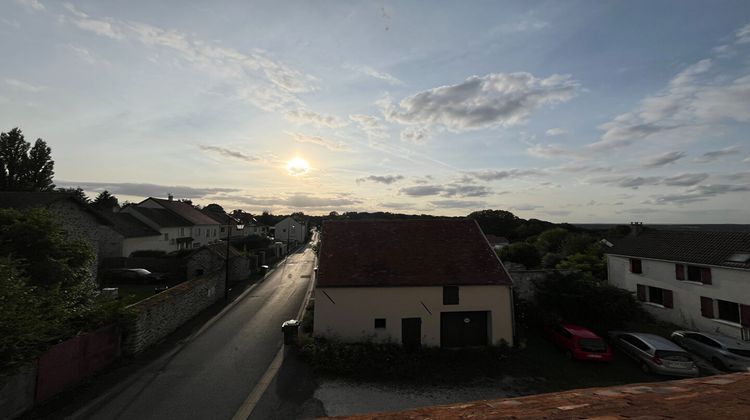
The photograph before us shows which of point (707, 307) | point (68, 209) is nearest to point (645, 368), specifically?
point (707, 307)

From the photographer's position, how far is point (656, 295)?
26125 millimetres

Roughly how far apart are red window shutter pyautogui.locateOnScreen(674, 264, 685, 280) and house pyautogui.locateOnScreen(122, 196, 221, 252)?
5194 cm

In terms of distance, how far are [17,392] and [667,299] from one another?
3475 centimetres

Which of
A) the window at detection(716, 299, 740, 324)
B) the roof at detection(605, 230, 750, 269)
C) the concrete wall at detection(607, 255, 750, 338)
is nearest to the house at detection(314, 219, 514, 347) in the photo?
the concrete wall at detection(607, 255, 750, 338)

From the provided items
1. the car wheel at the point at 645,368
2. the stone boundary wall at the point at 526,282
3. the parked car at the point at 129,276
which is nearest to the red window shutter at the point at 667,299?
the stone boundary wall at the point at 526,282

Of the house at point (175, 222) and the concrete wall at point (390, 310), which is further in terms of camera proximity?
the house at point (175, 222)

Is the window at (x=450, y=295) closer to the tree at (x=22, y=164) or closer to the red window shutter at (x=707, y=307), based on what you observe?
the red window shutter at (x=707, y=307)

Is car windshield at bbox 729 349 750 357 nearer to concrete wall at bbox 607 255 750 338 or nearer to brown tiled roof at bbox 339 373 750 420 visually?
concrete wall at bbox 607 255 750 338

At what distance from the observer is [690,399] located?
11.7ft

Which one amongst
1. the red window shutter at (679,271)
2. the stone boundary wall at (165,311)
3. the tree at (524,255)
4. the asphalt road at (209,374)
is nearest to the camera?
the asphalt road at (209,374)

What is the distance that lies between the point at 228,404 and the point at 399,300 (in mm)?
9002

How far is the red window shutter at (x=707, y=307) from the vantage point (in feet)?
72.0

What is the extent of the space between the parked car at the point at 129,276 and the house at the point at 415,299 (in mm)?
20495

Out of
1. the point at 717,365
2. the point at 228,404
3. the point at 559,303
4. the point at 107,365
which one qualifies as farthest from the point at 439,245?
the point at 107,365
